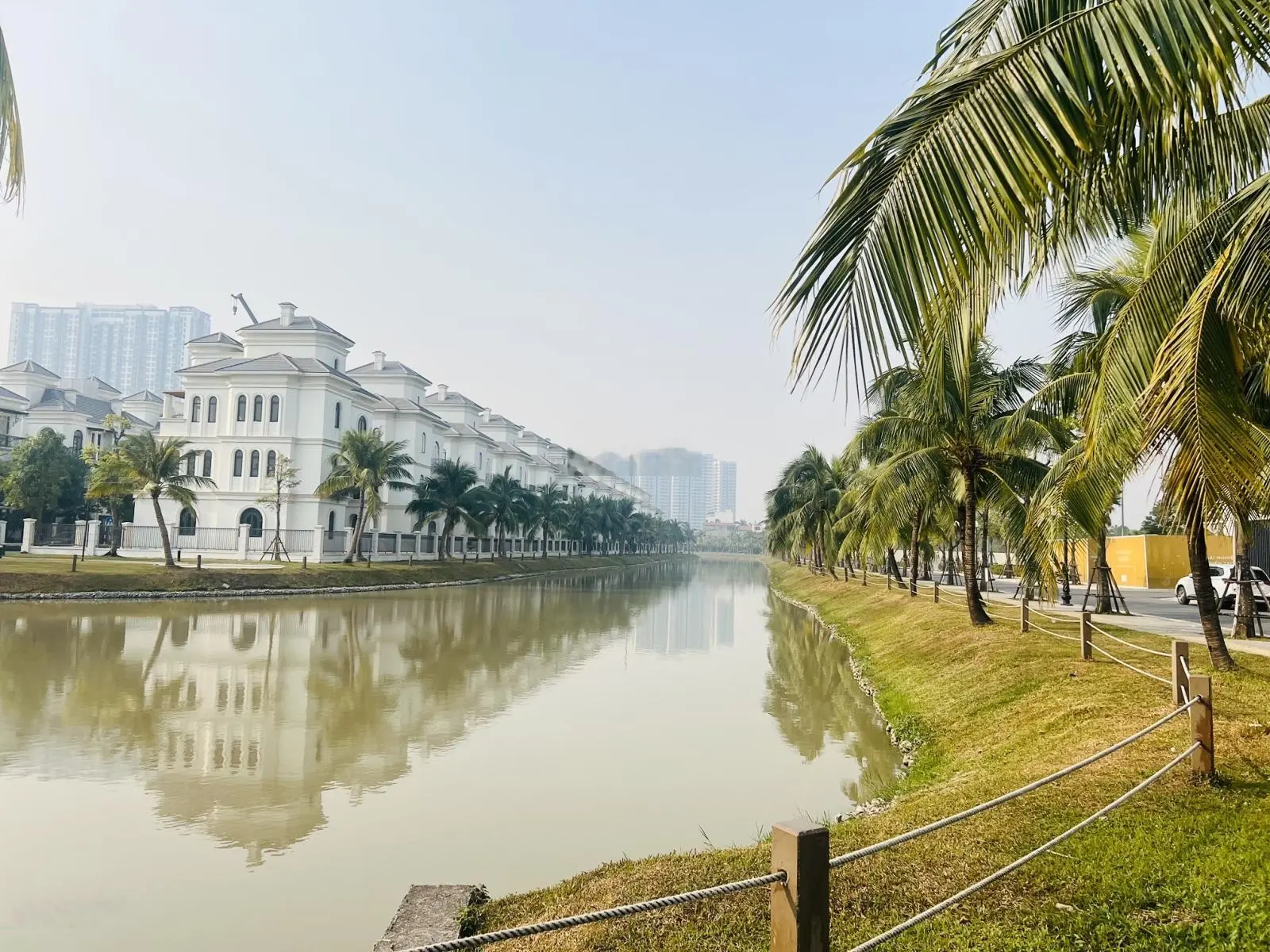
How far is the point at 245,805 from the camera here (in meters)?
8.41

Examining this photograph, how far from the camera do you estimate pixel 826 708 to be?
46.6ft

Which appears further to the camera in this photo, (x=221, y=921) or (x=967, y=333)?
(x=221, y=921)

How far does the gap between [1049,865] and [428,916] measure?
378 cm

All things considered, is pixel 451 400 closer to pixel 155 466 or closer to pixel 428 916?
pixel 155 466

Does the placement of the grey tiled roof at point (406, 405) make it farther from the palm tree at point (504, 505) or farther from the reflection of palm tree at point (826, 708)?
the reflection of palm tree at point (826, 708)

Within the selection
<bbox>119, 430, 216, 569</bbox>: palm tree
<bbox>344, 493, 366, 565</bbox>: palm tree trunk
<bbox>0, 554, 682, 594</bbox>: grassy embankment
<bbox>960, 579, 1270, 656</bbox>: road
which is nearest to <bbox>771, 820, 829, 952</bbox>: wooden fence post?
<bbox>960, 579, 1270, 656</bbox>: road

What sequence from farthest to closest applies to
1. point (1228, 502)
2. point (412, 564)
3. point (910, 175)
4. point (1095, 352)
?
point (412, 564)
point (1095, 352)
point (1228, 502)
point (910, 175)

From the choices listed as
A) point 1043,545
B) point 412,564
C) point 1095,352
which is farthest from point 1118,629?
point 412,564

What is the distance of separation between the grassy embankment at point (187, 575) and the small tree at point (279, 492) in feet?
5.26

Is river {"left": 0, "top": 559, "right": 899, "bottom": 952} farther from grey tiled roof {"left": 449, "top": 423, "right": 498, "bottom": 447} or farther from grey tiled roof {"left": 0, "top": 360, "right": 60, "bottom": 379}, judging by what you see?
grey tiled roof {"left": 0, "top": 360, "right": 60, "bottom": 379}

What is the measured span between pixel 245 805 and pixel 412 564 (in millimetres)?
36735

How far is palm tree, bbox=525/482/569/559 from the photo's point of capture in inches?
2576

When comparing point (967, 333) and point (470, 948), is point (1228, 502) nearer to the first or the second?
point (967, 333)

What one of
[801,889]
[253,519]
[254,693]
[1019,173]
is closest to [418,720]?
[254,693]
